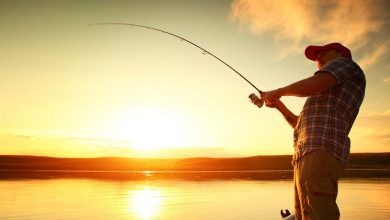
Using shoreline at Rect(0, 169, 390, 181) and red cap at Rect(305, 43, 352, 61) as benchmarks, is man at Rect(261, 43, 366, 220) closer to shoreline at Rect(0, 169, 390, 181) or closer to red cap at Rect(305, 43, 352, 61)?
red cap at Rect(305, 43, 352, 61)

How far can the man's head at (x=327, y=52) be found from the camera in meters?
3.65

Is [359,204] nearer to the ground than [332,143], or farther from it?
nearer to the ground

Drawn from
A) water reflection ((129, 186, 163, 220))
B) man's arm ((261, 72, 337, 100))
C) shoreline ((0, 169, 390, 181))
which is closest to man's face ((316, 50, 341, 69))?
man's arm ((261, 72, 337, 100))

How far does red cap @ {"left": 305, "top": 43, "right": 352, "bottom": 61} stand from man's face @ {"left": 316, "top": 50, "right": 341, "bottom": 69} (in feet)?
0.09

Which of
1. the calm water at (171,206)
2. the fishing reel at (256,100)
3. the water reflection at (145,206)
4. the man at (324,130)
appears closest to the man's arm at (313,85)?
→ the man at (324,130)

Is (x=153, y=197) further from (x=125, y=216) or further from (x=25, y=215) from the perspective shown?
(x=25, y=215)

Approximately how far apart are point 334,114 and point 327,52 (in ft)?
2.28

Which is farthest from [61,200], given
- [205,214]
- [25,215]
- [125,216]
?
[205,214]

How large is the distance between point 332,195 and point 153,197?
45.0 ft

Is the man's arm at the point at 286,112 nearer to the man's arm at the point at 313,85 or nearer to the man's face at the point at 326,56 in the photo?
the man's face at the point at 326,56

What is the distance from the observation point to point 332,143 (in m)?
3.24

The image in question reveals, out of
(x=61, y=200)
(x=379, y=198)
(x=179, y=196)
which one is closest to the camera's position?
(x=61, y=200)

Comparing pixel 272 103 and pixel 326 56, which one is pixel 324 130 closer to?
pixel 326 56

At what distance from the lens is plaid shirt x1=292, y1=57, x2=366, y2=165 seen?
3268mm
